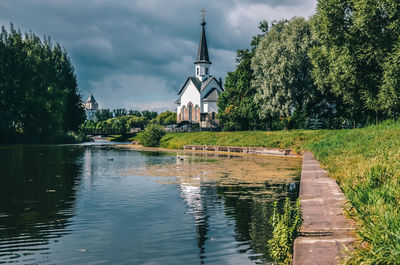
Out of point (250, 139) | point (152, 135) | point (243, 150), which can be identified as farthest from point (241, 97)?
point (243, 150)

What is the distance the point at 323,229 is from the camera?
6.71 metres

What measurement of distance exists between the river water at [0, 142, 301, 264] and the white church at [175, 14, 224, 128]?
8061 centimetres

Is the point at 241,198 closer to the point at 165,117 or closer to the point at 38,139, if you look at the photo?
the point at 38,139

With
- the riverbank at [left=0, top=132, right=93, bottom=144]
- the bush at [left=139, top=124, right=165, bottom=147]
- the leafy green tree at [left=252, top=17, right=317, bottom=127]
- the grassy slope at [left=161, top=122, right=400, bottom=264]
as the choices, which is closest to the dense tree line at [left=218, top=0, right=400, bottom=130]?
the leafy green tree at [left=252, top=17, right=317, bottom=127]

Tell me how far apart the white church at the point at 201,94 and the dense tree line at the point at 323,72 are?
25718mm

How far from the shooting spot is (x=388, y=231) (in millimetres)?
4641

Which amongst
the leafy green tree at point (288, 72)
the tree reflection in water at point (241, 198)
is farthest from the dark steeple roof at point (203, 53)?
the tree reflection in water at point (241, 198)

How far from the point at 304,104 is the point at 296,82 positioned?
127 inches

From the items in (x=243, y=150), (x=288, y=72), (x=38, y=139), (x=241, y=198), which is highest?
(x=288, y=72)

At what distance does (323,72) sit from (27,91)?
47728 mm

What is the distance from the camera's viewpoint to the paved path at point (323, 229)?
525cm

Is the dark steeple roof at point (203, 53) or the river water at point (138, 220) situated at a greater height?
the dark steeple roof at point (203, 53)

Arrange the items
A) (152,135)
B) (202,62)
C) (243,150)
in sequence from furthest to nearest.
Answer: (202,62) < (152,135) < (243,150)

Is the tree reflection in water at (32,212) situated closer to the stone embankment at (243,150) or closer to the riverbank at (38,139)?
the stone embankment at (243,150)
